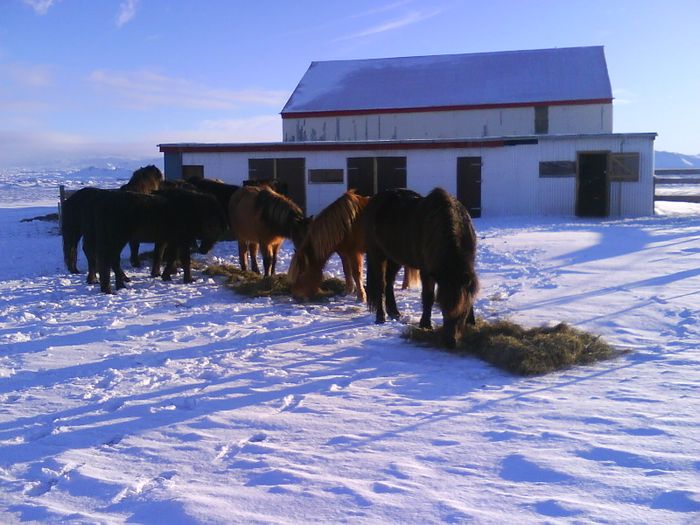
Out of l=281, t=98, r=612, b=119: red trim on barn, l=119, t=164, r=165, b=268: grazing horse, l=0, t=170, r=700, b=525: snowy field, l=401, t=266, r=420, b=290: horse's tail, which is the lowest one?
l=0, t=170, r=700, b=525: snowy field

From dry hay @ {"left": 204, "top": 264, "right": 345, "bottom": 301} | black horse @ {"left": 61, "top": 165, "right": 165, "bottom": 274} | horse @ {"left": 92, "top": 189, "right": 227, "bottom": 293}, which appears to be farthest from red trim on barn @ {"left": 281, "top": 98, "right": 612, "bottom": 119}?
dry hay @ {"left": 204, "top": 264, "right": 345, "bottom": 301}

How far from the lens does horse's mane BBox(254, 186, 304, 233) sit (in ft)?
37.6

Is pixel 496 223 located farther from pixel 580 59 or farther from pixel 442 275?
pixel 580 59

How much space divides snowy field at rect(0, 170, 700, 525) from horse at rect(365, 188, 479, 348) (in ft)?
1.54

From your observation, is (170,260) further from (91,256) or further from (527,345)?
(527,345)

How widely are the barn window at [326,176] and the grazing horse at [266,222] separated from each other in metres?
10.2

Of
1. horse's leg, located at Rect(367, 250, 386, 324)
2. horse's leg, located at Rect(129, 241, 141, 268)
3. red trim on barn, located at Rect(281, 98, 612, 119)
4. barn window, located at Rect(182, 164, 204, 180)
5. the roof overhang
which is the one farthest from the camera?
red trim on barn, located at Rect(281, 98, 612, 119)

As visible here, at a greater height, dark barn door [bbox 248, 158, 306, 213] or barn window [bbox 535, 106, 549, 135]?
barn window [bbox 535, 106, 549, 135]

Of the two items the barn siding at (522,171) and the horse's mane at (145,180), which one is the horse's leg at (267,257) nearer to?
the horse's mane at (145,180)

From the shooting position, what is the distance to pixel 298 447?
450cm

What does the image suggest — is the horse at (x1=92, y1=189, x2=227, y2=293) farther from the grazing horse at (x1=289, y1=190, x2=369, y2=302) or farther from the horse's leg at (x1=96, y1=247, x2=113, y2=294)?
the grazing horse at (x1=289, y1=190, x2=369, y2=302)

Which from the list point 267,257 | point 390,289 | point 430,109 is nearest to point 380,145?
point 430,109

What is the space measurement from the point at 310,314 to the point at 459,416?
4203mm

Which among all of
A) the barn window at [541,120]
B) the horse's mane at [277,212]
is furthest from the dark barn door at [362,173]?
the horse's mane at [277,212]
